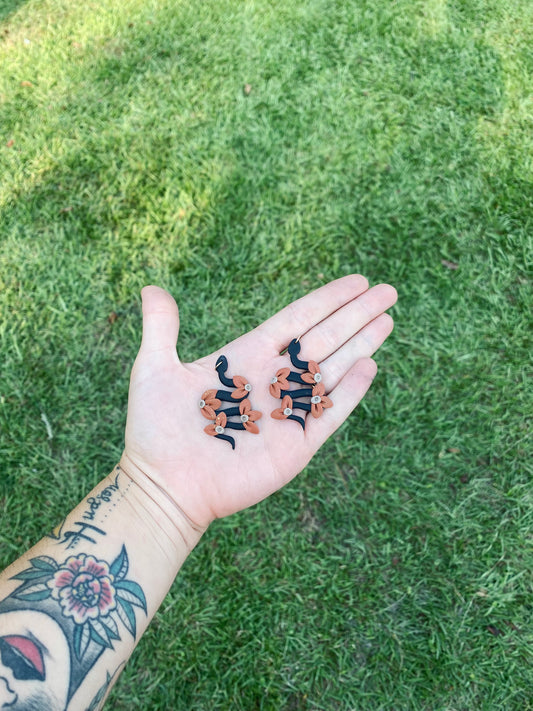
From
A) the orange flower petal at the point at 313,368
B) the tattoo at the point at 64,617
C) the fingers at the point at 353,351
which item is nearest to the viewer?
the tattoo at the point at 64,617

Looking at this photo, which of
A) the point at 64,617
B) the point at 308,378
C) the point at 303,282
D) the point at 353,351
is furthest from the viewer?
the point at 303,282

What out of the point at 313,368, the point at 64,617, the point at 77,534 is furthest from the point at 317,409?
the point at 64,617

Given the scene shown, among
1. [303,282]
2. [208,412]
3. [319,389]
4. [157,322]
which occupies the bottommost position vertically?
[303,282]

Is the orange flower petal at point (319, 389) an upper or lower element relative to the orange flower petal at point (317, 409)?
upper

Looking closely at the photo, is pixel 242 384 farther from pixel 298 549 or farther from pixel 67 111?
pixel 67 111

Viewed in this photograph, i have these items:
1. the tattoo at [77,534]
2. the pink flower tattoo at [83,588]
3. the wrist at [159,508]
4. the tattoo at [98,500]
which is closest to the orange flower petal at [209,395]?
the wrist at [159,508]

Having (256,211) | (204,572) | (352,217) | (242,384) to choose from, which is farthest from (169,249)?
(204,572)

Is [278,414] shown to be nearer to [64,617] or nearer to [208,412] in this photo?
[208,412]

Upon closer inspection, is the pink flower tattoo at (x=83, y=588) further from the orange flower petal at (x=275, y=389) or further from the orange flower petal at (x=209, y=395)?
the orange flower petal at (x=275, y=389)

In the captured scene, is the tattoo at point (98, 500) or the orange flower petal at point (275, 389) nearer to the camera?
the tattoo at point (98, 500)
